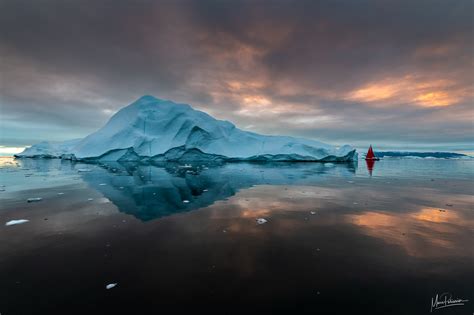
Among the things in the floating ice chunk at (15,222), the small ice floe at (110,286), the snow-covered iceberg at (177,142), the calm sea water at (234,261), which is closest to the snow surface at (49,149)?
the snow-covered iceberg at (177,142)

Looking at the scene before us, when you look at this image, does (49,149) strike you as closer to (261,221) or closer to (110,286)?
(261,221)

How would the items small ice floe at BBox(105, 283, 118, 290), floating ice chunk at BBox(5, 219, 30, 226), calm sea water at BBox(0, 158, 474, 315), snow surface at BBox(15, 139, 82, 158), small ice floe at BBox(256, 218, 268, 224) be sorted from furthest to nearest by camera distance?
snow surface at BBox(15, 139, 82, 158)
small ice floe at BBox(256, 218, 268, 224)
floating ice chunk at BBox(5, 219, 30, 226)
small ice floe at BBox(105, 283, 118, 290)
calm sea water at BBox(0, 158, 474, 315)

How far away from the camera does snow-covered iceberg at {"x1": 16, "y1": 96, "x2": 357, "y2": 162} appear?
1200 inches

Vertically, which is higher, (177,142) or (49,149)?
(177,142)

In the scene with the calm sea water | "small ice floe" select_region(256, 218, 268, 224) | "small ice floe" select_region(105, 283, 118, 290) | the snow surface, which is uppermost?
the snow surface

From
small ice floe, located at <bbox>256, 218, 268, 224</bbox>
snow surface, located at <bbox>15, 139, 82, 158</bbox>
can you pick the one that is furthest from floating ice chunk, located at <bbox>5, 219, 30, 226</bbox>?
snow surface, located at <bbox>15, 139, 82, 158</bbox>

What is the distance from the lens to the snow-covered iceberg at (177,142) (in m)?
30.5

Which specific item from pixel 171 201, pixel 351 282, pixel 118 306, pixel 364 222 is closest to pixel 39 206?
pixel 171 201

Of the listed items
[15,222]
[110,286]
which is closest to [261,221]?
[110,286]

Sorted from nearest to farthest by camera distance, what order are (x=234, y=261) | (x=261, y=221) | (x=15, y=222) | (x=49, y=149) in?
(x=234, y=261), (x=15, y=222), (x=261, y=221), (x=49, y=149)

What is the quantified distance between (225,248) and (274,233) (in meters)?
1.15

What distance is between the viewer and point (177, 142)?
31.4 m

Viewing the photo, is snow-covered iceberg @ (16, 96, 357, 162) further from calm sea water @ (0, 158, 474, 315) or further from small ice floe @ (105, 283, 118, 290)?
small ice floe @ (105, 283, 118, 290)

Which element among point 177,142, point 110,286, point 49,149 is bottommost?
point 110,286
